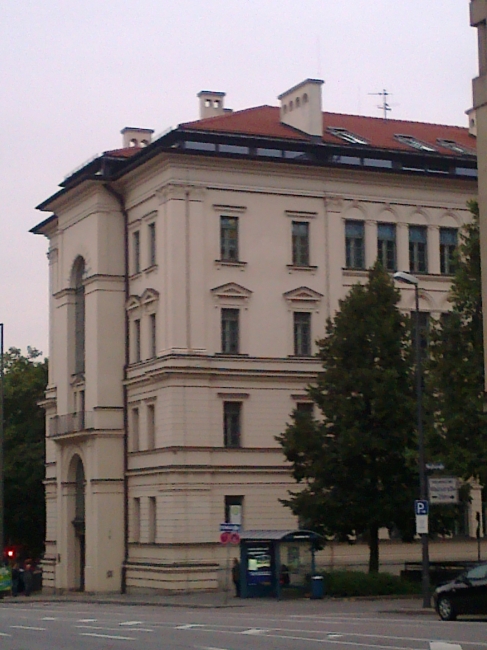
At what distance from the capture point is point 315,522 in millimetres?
46719

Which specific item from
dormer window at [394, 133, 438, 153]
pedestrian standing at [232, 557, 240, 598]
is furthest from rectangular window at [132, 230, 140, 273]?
pedestrian standing at [232, 557, 240, 598]

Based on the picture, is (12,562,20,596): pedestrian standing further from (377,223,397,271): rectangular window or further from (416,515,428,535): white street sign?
(416,515,428,535): white street sign

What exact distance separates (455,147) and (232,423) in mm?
18202

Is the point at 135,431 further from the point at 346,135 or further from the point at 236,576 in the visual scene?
the point at 346,135

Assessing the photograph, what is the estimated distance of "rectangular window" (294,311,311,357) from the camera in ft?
188

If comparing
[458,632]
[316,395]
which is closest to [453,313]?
[316,395]

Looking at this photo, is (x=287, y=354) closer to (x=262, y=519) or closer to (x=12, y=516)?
(x=262, y=519)

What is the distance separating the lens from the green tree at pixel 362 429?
46.1 m

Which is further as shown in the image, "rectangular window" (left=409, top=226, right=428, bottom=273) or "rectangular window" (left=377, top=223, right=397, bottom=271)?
"rectangular window" (left=409, top=226, right=428, bottom=273)

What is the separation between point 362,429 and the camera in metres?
46.7

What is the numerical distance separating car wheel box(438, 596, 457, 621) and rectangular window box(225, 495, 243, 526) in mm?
23804

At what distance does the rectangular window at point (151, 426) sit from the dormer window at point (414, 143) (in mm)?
16978

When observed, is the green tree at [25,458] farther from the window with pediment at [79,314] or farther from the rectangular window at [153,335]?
the rectangular window at [153,335]

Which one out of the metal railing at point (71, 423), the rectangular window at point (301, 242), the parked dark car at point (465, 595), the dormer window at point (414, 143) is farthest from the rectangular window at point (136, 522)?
the parked dark car at point (465, 595)
